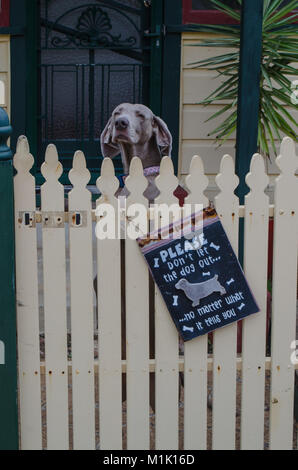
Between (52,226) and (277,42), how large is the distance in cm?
411

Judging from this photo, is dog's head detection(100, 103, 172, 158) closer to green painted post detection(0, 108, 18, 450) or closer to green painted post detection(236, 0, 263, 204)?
green painted post detection(0, 108, 18, 450)

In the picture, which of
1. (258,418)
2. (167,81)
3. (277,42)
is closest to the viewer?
(258,418)

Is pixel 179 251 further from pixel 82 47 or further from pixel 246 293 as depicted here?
pixel 82 47

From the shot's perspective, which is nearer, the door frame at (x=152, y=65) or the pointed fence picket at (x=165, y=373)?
the pointed fence picket at (x=165, y=373)

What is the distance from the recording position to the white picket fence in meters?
3.14

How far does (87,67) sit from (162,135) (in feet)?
13.2

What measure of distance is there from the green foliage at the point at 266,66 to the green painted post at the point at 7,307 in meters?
3.61

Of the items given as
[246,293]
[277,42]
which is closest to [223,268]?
[246,293]

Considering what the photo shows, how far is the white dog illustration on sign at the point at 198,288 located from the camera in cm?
321

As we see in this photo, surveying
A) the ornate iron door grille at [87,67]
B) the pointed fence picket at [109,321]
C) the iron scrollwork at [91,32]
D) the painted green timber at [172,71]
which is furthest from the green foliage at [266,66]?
the pointed fence picket at [109,321]

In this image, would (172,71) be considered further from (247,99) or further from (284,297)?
(284,297)

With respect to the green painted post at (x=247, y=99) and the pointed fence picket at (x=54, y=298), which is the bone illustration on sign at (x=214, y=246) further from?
the green painted post at (x=247, y=99)

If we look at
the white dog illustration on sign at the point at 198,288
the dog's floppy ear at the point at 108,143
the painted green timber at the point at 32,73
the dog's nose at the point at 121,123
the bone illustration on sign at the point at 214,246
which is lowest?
the white dog illustration on sign at the point at 198,288

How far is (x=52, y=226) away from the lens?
3145 millimetres
